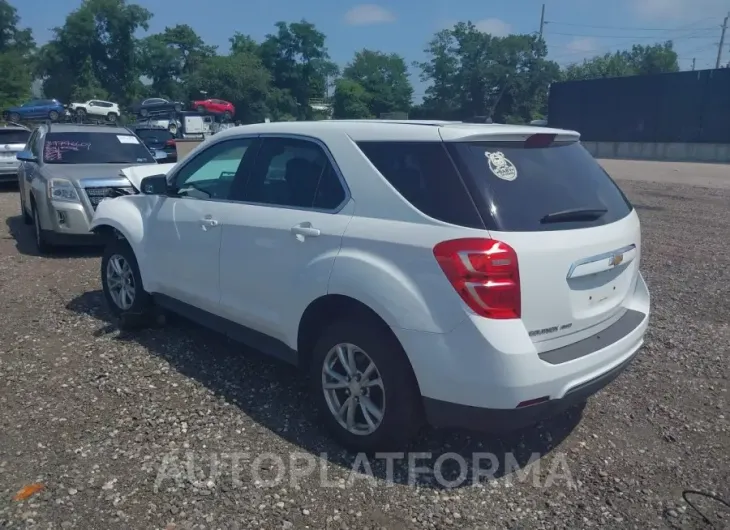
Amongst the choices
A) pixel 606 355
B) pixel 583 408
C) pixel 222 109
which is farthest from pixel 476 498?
pixel 222 109

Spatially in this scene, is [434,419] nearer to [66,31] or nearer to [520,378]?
[520,378]

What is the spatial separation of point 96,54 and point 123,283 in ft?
271

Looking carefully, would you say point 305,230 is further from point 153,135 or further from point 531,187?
point 153,135

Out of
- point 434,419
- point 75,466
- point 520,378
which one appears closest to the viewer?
point 520,378

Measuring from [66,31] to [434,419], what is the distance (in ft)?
282

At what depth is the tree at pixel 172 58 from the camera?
81.3 metres

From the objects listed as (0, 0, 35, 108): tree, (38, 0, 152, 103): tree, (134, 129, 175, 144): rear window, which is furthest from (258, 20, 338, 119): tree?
(134, 129, 175, 144): rear window

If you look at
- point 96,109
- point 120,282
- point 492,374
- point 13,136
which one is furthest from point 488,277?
point 96,109

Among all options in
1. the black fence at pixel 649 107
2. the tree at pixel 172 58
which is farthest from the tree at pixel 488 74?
the tree at pixel 172 58

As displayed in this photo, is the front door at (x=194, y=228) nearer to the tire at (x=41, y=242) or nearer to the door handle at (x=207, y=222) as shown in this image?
the door handle at (x=207, y=222)

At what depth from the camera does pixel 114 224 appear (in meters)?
5.56

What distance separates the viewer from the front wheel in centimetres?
546

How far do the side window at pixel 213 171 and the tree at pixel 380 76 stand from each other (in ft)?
229

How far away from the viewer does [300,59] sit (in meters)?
84.7
